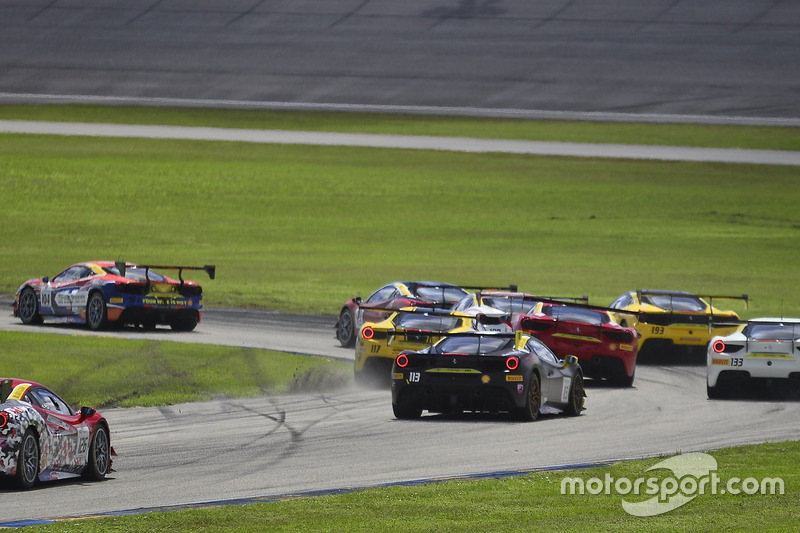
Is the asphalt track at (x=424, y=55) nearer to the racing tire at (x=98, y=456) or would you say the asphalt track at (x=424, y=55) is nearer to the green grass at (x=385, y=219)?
the green grass at (x=385, y=219)

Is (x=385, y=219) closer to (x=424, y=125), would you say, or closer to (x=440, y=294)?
(x=424, y=125)

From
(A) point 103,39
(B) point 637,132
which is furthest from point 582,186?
(A) point 103,39

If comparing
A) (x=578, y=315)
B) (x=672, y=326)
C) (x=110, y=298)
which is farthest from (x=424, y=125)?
(x=578, y=315)

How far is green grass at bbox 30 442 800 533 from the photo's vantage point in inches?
344

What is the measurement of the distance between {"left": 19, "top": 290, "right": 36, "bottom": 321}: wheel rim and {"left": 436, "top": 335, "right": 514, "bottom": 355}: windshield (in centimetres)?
1262

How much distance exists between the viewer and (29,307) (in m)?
26.6

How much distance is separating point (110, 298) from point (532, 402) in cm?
1177

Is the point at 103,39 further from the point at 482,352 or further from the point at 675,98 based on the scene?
the point at 482,352

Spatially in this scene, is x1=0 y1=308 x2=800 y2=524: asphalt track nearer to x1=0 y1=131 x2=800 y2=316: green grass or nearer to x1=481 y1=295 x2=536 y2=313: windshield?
x1=481 y1=295 x2=536 y2=313: windshield

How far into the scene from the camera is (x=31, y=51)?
72.9 m

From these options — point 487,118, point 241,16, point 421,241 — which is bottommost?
point 421,241

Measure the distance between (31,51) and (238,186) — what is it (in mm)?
23799

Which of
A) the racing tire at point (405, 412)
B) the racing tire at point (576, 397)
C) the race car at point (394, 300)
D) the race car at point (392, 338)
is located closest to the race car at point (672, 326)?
the race car at point (394, 300)
